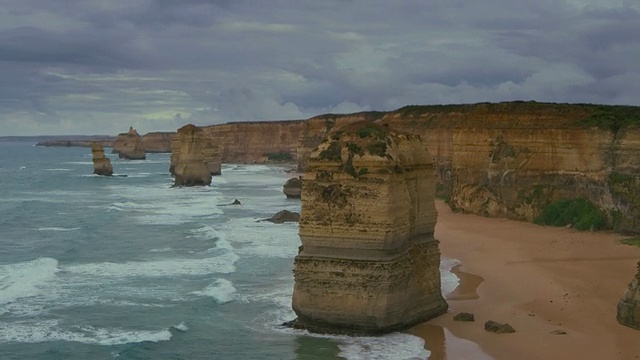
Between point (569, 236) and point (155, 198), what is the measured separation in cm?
3871

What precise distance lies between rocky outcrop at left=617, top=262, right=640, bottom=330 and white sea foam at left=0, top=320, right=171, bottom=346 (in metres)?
12.2

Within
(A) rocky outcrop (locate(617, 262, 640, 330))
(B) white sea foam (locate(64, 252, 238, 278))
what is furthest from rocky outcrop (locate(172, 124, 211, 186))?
(A) rocky outcrop (locate(617, 262, 640, 330))

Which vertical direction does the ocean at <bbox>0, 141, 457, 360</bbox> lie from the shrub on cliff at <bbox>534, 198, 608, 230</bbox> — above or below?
below

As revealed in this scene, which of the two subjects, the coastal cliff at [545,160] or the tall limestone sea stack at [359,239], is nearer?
the tall limestone sea stack at [359,239]

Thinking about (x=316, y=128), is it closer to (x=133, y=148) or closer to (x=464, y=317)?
(x=133, y=148)

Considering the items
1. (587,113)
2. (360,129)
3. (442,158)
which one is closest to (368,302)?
(360,129)

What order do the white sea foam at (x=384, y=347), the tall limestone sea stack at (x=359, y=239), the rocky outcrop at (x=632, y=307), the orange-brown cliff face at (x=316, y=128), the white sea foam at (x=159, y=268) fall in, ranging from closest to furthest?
the white sea foam at (x=384, y=347) → the rocky outcrop at (x=632, y=307) → the tall limestone sea stack at (x=359, y=239) → the white sea foam at (x=159, y=268) → the orange-brown cliff face at (x=316, y=128)

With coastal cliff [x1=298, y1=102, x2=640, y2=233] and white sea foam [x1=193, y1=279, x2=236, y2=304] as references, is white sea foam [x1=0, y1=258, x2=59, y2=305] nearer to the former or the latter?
white sea foam [x1=193, y1=279, x2=236, y2=304]

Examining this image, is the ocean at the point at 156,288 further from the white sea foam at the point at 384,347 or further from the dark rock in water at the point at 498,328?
the dark rock in water at the point at 498,328

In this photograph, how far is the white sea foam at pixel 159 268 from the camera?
28594 millimetres

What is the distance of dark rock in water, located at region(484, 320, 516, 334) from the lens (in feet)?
63.4

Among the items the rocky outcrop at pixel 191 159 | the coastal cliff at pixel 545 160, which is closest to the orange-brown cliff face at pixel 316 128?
the rocky outcrop at pixel 191 159

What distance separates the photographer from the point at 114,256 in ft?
107

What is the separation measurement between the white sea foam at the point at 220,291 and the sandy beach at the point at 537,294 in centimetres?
728
